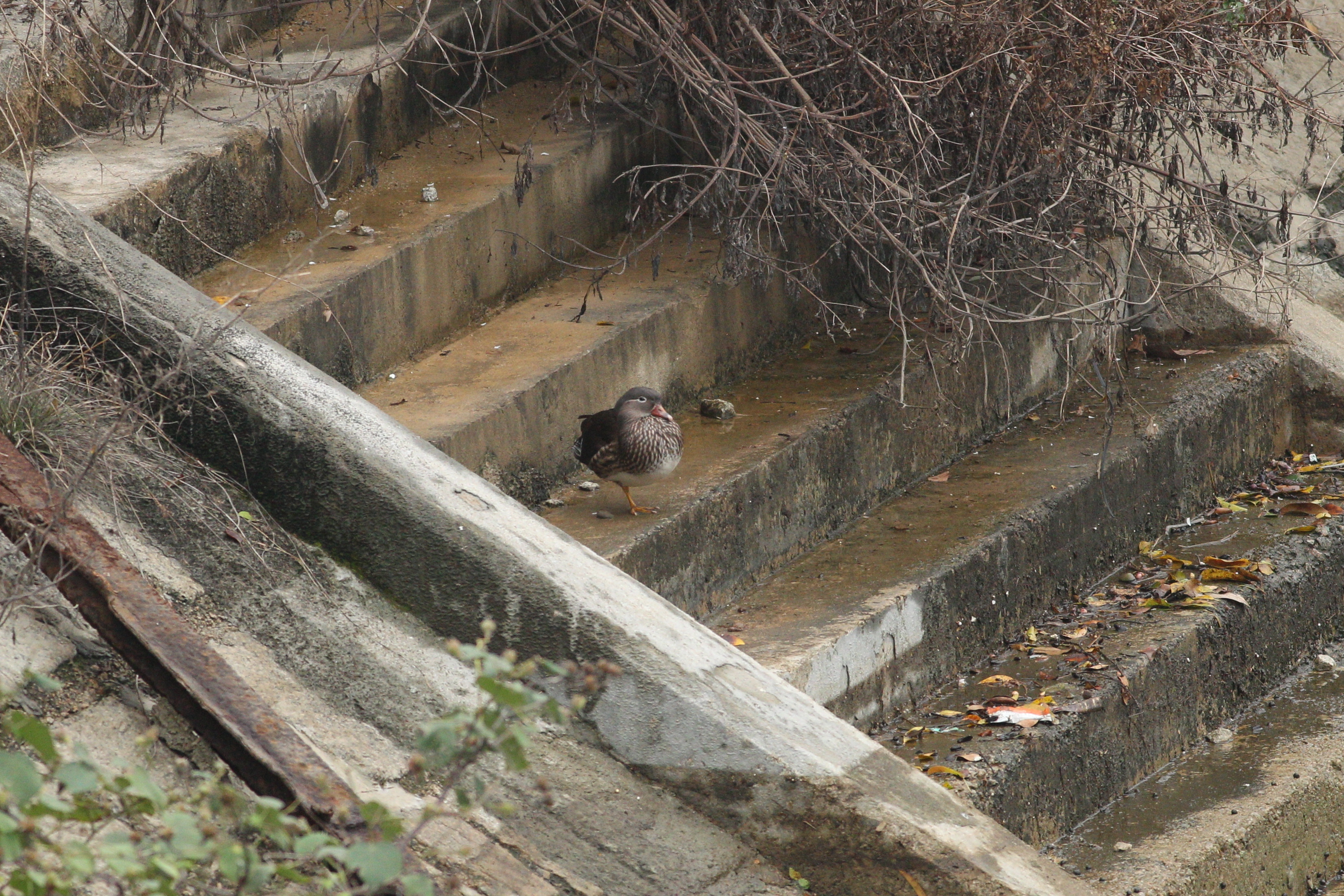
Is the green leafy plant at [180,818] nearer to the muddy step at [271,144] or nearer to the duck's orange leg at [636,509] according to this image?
the muddy step at [271,144]

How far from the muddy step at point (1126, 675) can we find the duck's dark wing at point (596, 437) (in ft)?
4.70

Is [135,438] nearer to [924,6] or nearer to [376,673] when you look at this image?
[376,673]

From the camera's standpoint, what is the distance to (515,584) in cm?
341

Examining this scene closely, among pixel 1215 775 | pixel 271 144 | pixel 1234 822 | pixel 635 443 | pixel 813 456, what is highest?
pixel 271 144

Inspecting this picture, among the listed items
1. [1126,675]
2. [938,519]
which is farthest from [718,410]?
[1126,675]

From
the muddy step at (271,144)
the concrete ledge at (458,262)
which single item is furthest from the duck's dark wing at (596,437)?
the muddy step at (271,144)

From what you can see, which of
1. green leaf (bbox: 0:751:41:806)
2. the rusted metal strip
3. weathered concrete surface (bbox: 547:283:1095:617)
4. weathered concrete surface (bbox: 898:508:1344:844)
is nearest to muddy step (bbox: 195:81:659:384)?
weathered concrete surface (bbox: 547:283:1095:617)

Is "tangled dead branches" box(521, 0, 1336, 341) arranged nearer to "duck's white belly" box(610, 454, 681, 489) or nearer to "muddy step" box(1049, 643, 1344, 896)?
"duck's white belly" box(610, 454, 681, 489)

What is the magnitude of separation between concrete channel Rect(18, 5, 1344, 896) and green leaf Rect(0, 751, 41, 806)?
3.58 ft

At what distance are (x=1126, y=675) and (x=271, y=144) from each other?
387 centimetres

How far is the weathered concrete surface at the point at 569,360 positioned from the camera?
16.8 ft

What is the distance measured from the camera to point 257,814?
6.58 ft

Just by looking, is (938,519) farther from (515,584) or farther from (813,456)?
(515,584)

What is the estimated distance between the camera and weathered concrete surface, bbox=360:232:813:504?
512cm
